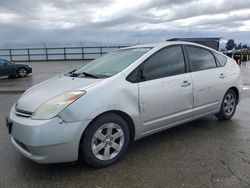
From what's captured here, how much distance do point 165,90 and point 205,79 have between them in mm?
1042

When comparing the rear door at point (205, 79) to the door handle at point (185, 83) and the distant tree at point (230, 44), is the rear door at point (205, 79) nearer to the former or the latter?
the door handle at point (185, 83)

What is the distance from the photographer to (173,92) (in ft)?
15.3

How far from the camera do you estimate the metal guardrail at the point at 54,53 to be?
2773cm

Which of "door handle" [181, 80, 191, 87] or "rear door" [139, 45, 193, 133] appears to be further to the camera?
"door handle" [181, 80, 191, 87]

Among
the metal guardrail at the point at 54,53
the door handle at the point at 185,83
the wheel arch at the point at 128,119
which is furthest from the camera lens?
the metal guardrail at the point at 54,53

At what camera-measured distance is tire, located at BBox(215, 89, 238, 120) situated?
19.1ft

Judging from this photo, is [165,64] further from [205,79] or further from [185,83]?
[205,79]

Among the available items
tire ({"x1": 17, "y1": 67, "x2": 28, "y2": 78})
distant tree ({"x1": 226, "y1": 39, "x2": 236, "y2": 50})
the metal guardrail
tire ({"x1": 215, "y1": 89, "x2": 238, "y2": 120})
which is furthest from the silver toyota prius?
distant tree ({"x1": 226, "y1": 39, "x2": 236, "y2": 50})

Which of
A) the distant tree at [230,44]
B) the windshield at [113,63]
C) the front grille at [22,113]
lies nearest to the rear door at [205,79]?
the windshield at [113,63]

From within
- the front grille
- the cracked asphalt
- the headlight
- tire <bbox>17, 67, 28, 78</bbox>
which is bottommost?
the cracked asphalt

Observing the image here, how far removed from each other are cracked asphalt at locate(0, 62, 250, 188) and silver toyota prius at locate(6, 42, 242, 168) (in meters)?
0.24

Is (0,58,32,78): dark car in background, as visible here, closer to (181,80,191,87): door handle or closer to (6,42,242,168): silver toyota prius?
(6,42,242,168): silver toyota prius

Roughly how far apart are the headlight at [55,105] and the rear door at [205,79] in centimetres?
214

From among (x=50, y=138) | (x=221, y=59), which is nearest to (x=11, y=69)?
(x=221, y=59)
